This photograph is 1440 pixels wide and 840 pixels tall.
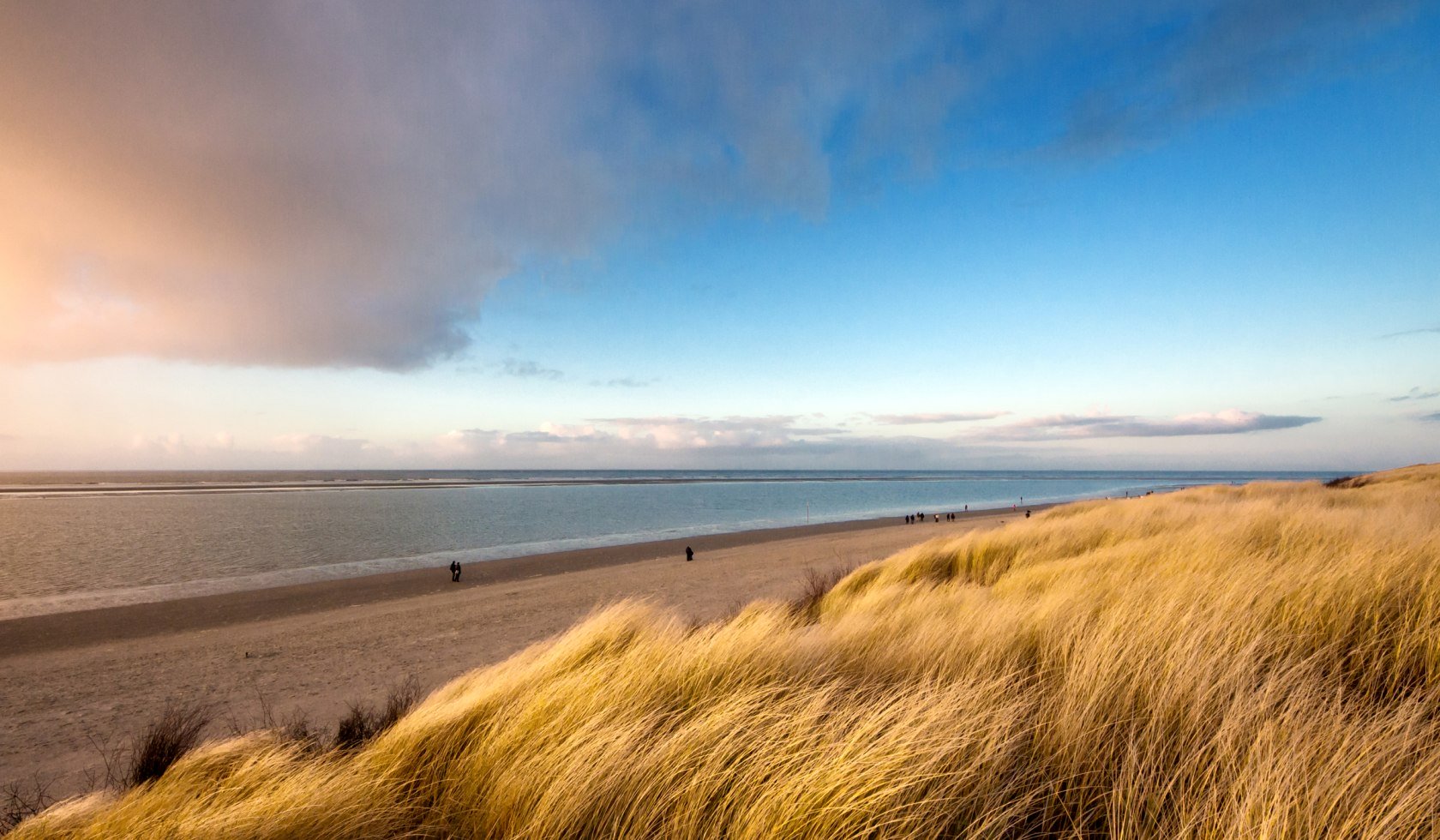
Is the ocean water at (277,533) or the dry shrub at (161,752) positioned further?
the ocean water at (277,533)

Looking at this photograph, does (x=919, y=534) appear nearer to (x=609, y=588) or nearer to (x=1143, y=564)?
(x=609, y=588)

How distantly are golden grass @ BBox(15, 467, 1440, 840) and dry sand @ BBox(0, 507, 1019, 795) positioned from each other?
5785mm

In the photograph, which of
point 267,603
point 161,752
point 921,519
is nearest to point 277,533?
point 267,603

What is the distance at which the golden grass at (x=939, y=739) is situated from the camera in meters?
2.14

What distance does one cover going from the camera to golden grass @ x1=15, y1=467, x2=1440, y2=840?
2141 mm

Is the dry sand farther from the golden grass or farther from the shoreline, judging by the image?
the golden grass

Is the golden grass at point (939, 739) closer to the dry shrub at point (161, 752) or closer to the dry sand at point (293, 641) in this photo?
the dry shrub at point (161, 752)

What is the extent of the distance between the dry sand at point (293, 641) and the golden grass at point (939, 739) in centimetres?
578

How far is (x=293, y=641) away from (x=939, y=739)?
44.5ft

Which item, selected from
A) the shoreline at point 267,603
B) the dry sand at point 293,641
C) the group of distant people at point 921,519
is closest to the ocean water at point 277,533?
the shoreline at point 267,603

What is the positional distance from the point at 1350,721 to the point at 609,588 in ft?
51.3

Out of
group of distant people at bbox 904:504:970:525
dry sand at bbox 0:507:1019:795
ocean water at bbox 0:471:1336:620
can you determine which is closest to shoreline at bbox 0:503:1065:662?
dry sand at bbox 0:507:1019:795

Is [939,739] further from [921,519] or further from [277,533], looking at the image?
[277,533]

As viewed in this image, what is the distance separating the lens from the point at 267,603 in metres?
15.5
